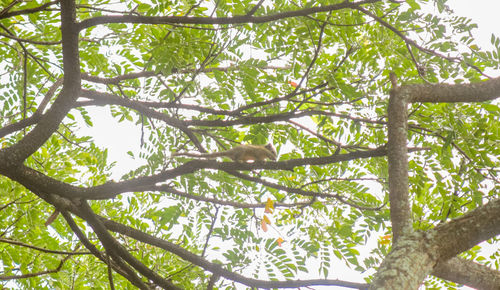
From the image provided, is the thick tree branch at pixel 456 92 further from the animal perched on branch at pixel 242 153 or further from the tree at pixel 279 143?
the animal perched on branch at pixel 242 153

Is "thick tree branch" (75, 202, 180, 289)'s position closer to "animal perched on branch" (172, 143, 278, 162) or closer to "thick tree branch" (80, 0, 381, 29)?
"animal perched on branch" (172, 143, 278, 162)

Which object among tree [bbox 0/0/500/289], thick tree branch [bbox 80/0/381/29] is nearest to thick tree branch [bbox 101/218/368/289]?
tree [bbox 0/0/500/289]

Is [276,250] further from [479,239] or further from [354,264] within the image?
[479,239]

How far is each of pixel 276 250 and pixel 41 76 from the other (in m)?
4.50

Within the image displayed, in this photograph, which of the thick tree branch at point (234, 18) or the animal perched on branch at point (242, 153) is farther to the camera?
the animal perched on branch at point (242, 153)

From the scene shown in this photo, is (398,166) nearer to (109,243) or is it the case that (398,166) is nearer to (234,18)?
(234,18)

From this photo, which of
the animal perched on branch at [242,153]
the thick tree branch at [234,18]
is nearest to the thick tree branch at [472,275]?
the thick tree branch at [234,18]

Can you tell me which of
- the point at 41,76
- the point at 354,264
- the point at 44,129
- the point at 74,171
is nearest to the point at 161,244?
the point at 44,129

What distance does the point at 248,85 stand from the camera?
16.2ft

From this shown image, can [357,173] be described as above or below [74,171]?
below

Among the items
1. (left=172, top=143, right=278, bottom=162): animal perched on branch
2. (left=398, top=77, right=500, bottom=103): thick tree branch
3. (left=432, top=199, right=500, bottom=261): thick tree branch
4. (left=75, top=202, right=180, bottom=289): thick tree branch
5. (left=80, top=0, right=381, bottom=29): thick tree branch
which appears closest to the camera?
(left=432, top=199, right=500, bottom=261): thick tree branch

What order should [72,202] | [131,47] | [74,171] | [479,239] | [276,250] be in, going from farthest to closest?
[74,171] < [131,47] < [276,250] < [72,202] < [479,239]

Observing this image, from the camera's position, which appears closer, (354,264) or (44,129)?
(44,129)

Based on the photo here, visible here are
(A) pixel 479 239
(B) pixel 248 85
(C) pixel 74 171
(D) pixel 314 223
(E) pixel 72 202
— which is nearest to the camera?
(A) pixel 479 239
